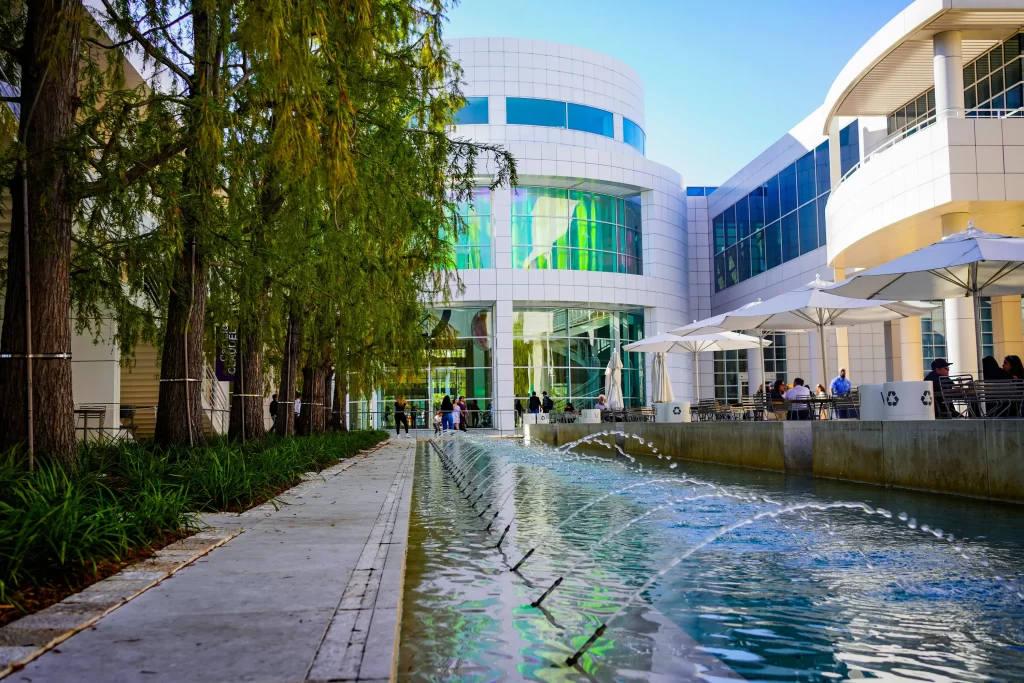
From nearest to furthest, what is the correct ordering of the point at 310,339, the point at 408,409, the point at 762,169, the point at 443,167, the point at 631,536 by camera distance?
the point at 631,536, the point at 443,167, the point at 310,339, the point at 762,169, the point at 408,409

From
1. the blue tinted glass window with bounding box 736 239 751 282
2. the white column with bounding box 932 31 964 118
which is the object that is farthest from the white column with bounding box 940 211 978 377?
the blue tinted glass window with bounding box 736 239 751 282

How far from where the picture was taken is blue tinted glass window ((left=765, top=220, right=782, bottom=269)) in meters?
41.3

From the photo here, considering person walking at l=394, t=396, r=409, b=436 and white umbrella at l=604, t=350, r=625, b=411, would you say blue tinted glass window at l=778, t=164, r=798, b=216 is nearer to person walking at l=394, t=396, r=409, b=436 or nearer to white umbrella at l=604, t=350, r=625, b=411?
white umbrella at l=604, t=350, r=625, b=411

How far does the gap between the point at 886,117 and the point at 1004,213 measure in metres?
8.69

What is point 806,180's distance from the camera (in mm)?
38094

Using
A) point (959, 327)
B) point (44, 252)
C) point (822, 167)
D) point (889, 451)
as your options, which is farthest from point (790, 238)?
point (44, 252)

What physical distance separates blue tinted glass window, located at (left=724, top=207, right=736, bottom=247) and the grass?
38.8 m

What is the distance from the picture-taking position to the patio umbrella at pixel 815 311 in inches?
822

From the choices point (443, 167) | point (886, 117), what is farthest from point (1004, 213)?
point (443, 167)

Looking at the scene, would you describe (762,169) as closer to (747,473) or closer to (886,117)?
(886,117)

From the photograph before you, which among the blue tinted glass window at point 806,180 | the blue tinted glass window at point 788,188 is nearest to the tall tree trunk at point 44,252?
the blue tinted glass window at point 806,180

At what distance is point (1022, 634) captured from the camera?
4.56 meters

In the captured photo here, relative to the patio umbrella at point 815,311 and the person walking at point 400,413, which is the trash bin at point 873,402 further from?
the person walking at point 400,413

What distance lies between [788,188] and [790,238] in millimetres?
2198
